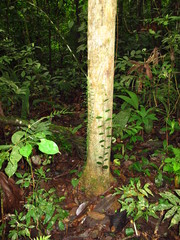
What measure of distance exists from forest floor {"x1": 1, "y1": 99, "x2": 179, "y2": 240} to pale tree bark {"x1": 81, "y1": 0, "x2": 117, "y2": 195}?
145 mm

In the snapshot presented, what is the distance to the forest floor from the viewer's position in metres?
1.89

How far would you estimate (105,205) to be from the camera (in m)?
2.06

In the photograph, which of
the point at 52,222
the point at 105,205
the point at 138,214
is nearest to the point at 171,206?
the point at 138,214

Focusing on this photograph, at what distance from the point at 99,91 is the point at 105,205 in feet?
3.47

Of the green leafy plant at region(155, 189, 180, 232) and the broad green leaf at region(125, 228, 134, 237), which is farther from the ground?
the green leafy plant at region(155, 189, 180, 232)

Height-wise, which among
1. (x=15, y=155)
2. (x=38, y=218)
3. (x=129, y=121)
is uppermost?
(x=15, y=155)

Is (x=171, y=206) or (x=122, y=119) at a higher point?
(x=122, y=119)

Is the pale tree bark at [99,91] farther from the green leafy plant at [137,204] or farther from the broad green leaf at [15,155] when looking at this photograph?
the broad green leaf at [15,155]

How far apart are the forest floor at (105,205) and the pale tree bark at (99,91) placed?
0.14 metres

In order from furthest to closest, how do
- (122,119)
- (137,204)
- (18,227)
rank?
1. (122,119)
2. (137,204)
3. (18,227)

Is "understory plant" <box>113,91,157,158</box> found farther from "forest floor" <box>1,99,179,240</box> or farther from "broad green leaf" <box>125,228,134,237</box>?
"broad green leaf" <box>125,228,134,237</box>

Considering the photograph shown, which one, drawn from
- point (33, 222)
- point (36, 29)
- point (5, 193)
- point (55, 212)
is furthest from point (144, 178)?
point (36, 29)

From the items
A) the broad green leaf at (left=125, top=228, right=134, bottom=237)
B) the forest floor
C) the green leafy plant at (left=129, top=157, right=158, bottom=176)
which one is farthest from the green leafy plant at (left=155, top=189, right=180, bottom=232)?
the green leafy plant at (left=129, top=157, right=158, bottom=176)

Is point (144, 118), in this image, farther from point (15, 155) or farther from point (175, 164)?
point (15, 155)
